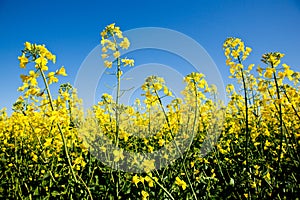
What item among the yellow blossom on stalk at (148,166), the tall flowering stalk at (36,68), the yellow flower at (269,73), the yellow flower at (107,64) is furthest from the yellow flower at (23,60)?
the yellow flower at (269,73)

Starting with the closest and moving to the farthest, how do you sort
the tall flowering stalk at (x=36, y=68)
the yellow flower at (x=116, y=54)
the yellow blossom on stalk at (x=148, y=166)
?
1. the tall flowering stalk at (x=36, y=68)
2. the yellow flower at (x=116, y=54)
3. the yellow blossom on stalk at (x=148, y=166)

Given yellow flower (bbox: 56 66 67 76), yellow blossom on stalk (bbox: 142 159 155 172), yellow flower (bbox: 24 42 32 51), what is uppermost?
yellow flower (bbox: 24 42 32 51)

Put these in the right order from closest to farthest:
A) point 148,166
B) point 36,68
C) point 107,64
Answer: point 36,68, point 107,64, point 148,166

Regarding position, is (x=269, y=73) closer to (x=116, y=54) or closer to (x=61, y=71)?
(x=116, y=54)

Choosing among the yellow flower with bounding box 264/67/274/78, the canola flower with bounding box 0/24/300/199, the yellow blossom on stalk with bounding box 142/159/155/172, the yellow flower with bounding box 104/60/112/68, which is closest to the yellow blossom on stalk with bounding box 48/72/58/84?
the canola flower with bounding box 0/24/300/199

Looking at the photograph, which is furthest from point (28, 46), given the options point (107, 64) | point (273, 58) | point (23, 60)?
point (273, 58)

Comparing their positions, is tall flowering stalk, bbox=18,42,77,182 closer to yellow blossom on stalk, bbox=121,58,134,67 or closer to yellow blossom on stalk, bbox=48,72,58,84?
yellow blossom on stalk, bbox=48,72,58,84

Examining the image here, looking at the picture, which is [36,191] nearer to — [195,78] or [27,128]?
[27,128]

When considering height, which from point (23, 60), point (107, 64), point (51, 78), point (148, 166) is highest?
point (107, 64)

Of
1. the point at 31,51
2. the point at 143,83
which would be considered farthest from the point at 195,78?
the point at 31,51

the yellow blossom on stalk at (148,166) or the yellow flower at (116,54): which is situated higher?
the yellow flower at (116,54)

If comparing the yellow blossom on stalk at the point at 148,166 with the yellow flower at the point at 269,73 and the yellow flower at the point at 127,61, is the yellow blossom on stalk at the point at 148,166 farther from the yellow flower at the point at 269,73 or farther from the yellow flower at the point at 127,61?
the yellow flower at the point at 269,73

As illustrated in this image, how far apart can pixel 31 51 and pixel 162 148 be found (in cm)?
295

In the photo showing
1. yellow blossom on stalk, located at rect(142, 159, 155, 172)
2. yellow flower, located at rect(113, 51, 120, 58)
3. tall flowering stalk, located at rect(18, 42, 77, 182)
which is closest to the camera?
tall flowering stalk, located at rect(18, 42, 77, 182)
